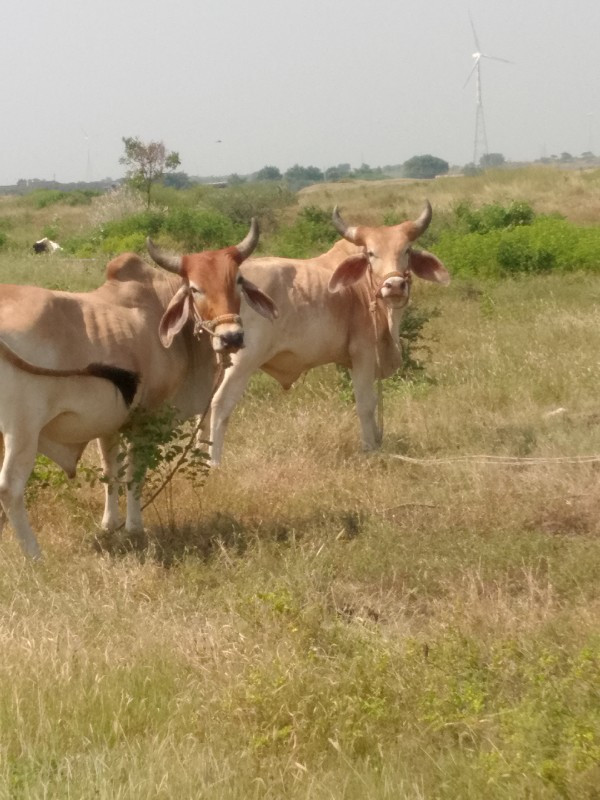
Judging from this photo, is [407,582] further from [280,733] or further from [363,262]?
[363,262]

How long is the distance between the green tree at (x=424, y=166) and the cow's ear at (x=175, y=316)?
10081cm

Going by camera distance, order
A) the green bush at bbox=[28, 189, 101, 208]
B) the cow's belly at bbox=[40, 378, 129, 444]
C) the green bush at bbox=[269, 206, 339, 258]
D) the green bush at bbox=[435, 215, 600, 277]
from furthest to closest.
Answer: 1. the green bush at bbox=[28, 189, 101, 208]
2. the green bush at bbox=[269, 206, 339, 258]
3. the green bush at bbox=[435, 215, 600, 277]
4. the cow's belly at bbox=[40, 378, 129, 444]

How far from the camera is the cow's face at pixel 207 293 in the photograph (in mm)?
6047

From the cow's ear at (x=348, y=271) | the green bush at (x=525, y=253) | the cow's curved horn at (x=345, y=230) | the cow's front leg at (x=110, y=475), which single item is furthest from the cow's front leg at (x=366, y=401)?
the green bush at (x=525, y=253)

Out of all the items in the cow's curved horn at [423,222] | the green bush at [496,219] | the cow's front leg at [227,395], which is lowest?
the cow's front leg at [227,395]

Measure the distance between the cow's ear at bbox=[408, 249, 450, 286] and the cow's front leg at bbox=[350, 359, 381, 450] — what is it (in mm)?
722

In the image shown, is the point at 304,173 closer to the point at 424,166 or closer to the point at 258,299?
the point at 424,166

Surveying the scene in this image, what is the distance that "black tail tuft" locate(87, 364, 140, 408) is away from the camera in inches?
233

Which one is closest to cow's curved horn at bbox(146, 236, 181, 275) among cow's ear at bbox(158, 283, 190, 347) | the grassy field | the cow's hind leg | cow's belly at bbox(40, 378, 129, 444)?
cow's ear at bbox(158, 283, 190, 347)

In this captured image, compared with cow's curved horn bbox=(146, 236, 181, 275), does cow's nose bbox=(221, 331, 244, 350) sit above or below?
below

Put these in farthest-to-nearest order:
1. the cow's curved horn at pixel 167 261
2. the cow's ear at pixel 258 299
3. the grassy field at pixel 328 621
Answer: the cow's ear at pixel 258 299
the cow's curved horn at pixel 167 261
the grassy field at pixel 328 621

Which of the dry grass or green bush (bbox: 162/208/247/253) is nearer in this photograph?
green bush (bbox: 162/208/247/253)

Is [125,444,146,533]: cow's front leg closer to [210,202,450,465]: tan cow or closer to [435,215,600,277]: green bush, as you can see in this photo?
[210,202,450,465]: tan cow

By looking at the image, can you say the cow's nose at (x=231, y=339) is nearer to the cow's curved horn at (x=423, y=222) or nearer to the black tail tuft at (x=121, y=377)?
the black tail tuft at (x=121, y=377)
